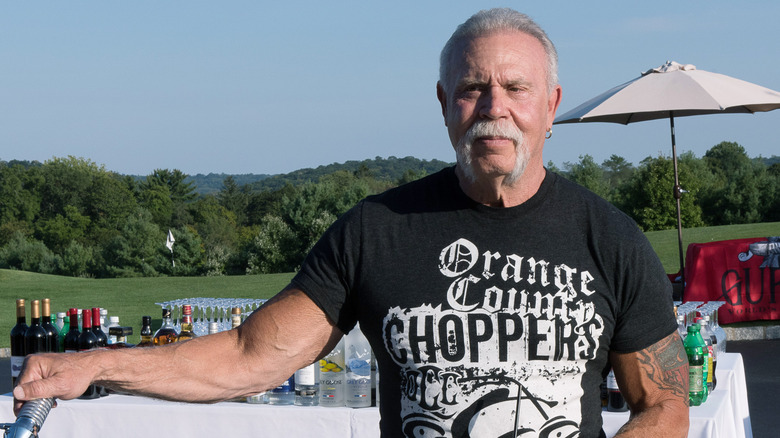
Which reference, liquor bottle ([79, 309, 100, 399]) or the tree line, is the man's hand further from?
the tree line

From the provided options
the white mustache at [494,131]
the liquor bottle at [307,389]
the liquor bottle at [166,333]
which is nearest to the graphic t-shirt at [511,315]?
the white mustache at [494,131]

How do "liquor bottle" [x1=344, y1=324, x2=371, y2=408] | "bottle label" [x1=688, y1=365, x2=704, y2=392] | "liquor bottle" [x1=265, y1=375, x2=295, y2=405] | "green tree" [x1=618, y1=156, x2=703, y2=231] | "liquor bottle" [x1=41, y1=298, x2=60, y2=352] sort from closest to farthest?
"bottle label" [x1=688, y1=365, x2=704, y2=392]
"liquor bottle" [x1=344, y1=324, x2=371, y2=408]
"liquor bottle" [x1=265, y1=375, x2=295, y2=405]
"liquor bottle" [x1=41, y1=298, x2=60, y2=352]
"green tree" [x1=618, y1=156, x2=703, y2=231]

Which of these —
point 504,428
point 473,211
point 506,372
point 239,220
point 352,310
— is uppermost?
point 239,220

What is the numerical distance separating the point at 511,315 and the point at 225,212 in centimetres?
7764

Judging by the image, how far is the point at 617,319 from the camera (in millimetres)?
2041

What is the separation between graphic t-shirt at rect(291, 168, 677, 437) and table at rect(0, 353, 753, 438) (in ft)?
4.81

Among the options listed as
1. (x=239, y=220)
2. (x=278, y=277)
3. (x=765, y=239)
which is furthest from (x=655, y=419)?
(x=239, y=220)

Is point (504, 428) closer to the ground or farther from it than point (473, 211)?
closer to the ground

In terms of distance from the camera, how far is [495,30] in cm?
212

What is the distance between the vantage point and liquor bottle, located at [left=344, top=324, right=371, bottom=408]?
358cm

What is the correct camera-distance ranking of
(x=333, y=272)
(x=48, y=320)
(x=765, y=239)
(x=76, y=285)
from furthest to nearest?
(x=76, y=285) → (x=765, y=239) → (x=48, y=320) → (x=333, y=272)

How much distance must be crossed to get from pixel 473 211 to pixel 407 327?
13.5 inches

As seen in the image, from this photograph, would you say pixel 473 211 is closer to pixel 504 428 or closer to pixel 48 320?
pixel 504 428

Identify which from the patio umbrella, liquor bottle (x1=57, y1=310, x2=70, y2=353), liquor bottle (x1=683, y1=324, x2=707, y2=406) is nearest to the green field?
the patio umbrella
